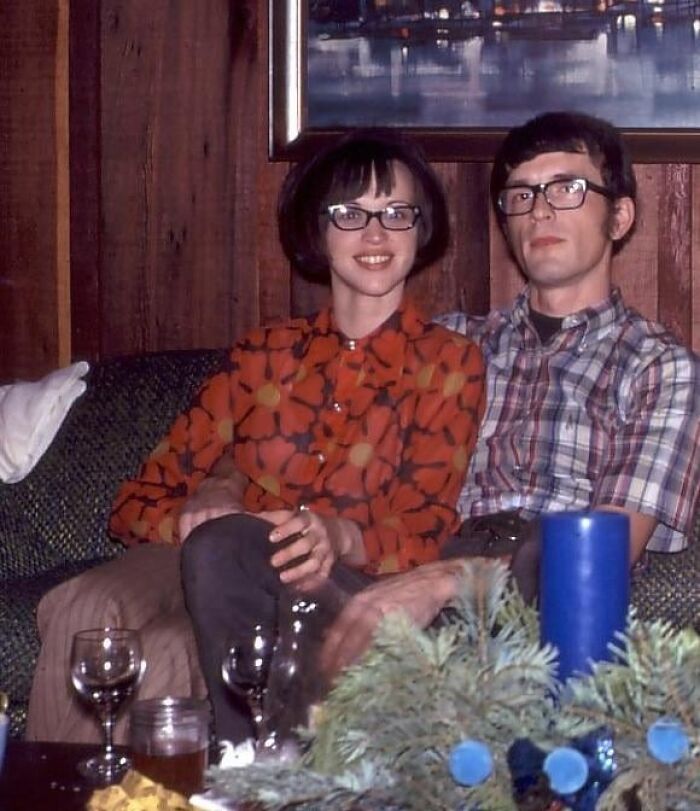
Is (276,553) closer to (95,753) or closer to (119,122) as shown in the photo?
(95,753)

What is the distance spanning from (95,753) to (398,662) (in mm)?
697

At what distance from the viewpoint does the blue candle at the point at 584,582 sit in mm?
979

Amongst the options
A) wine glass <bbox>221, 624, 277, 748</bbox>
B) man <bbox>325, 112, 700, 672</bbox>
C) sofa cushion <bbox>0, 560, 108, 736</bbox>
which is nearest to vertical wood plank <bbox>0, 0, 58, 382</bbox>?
sofa cushion <bbox>0, 560, 108, 736</bbox>

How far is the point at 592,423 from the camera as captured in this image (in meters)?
2.44

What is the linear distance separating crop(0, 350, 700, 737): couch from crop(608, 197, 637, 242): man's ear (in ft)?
2.84

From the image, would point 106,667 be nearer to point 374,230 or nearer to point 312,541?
point 312,541

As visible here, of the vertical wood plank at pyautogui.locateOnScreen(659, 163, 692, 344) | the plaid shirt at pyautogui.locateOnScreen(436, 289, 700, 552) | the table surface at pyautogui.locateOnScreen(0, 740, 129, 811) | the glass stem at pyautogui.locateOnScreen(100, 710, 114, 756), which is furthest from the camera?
the vertical wood plank at pyautogui.locateOnScreen(659, 163, 692, 344)

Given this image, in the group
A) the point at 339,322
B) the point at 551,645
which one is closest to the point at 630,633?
the point at 551,645

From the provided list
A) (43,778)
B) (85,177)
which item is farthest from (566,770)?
(85,177)

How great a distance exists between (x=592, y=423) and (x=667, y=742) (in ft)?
5.11

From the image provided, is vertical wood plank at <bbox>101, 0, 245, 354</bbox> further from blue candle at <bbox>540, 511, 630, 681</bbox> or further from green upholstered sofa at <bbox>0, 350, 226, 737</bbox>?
blue candle at <bbox>540, 511, 630, 681</bbox>

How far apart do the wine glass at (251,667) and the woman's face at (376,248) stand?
1.08 m

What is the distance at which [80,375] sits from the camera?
3078mm

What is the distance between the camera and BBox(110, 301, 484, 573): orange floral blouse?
7.82 feet
